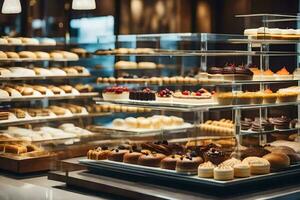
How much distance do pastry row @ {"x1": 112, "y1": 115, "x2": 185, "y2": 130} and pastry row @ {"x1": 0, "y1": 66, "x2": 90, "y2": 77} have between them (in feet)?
3.44

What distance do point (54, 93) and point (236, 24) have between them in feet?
10.6

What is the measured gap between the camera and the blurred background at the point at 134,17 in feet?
31.3

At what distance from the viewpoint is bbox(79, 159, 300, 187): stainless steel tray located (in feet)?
19.0

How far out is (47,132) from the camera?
895 centimetres

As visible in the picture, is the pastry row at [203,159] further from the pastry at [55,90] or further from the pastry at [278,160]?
the pastry at [55,90]

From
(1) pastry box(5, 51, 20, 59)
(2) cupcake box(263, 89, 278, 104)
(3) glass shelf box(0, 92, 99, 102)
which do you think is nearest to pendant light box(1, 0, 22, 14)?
(1) pastry box(5, 51, 20, 59)

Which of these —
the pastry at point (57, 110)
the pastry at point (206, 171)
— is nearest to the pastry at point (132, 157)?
the pastry at point (206, 171)

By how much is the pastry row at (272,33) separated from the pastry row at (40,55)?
3.26 m

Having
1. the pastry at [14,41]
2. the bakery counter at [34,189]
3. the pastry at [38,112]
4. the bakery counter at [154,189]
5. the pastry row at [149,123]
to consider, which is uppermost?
the pastry at [14,41]

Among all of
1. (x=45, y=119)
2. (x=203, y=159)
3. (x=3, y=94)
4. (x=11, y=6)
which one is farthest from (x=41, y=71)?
(x=203, y=159)

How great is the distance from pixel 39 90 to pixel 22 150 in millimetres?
1645

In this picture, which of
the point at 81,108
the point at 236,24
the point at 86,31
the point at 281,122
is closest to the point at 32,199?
the point at 281,122

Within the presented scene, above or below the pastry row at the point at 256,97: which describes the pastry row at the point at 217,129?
below

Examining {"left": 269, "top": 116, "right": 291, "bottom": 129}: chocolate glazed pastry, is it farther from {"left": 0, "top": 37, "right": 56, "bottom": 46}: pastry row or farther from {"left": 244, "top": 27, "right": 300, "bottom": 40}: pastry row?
{"left": 0, "top": 37, "right": 56, "bottom": 46}: pastry row
